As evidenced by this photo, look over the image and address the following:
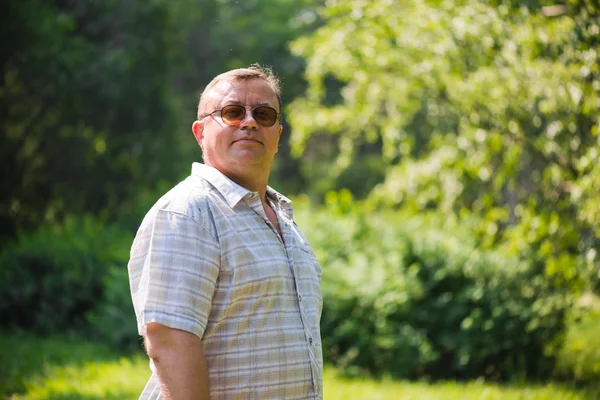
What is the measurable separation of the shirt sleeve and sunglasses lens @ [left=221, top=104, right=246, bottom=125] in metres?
0.44

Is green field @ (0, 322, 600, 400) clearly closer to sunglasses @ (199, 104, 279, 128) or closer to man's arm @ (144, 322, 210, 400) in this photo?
sunglasses @ (199, 104, 279, 128)

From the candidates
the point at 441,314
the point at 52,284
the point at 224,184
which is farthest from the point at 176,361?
the point at 52,284

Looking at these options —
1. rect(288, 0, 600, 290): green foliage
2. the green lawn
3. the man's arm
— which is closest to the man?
the man's arm

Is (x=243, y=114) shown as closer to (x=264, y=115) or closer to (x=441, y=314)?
(x=264, y=115)

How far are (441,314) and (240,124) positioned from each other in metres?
5.91

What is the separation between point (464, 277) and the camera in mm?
8367

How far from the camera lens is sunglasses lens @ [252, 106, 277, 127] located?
2.65 metres

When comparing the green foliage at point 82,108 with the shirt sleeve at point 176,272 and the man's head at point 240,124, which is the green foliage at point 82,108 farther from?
the shirt sleeve at point 176,272

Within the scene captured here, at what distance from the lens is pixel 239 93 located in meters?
2.64

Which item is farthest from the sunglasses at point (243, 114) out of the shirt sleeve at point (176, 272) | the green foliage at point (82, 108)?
the green foliage at point (82, 108)

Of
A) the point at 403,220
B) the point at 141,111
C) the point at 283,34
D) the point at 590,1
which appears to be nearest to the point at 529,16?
the point at 590,1

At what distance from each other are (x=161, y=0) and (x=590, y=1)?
15.9 meters

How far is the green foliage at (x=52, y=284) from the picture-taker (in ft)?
34.9

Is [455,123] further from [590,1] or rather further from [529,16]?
[590,1]
